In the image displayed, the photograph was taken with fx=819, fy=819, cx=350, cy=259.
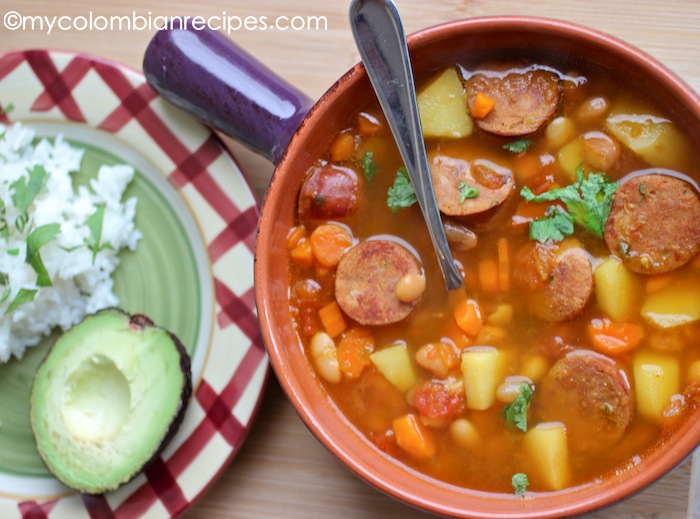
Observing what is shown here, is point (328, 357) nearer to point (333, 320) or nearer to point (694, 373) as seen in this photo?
point (333, 320)

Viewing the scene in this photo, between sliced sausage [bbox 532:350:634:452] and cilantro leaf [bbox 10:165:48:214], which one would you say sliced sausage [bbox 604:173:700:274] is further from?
cilantro leaf [bbox 10:165:48:214]

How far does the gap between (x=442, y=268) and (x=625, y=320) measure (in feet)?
1.73

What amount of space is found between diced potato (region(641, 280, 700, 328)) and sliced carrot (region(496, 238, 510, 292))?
15.0 inches

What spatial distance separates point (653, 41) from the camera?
264 cm

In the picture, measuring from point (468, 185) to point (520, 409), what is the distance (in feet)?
2.10

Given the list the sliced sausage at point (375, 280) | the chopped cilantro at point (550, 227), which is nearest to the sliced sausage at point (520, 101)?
the chopped cilantro at point (550, 227)

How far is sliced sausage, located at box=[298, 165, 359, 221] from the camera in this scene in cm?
237

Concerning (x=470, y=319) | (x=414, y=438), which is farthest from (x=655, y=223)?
(x=414, y=438)

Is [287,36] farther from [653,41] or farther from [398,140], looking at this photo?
[653,41]

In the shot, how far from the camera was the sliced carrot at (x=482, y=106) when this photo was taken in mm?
2275

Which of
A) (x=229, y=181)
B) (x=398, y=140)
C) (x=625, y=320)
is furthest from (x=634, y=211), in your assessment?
(x=229, y=181)

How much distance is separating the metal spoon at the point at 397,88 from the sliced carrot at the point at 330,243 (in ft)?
0.84

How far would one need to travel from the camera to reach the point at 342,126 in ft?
7.82

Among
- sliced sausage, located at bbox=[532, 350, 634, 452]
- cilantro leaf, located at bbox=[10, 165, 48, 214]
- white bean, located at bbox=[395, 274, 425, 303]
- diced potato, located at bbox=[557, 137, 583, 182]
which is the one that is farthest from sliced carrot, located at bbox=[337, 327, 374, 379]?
cilantro leaf, located at bbox=[10, 165, 48, 214]
